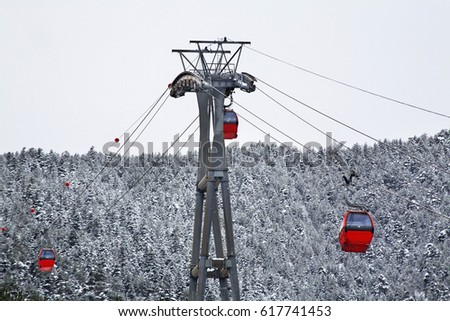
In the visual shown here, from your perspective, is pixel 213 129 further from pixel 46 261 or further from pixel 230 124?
pixel 46 261

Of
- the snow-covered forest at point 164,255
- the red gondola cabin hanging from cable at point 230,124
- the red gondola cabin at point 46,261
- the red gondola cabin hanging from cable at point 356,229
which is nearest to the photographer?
the red gondola cabin hanging from cable at point 356,229

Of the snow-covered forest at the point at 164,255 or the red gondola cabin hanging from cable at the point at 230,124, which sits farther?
the snow-covered forest at the point at 164,255

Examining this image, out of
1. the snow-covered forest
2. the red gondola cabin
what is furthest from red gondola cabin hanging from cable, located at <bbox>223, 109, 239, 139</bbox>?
the snow-covered forest

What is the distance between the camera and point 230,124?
35.8 metres

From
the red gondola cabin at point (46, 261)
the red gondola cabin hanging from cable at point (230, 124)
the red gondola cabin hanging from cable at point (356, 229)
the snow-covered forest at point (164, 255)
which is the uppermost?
the snow-covered forest at point (164, 255)

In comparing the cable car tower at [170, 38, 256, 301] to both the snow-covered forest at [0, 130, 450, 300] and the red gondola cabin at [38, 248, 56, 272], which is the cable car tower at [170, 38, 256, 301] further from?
the snow-covered forest at [0, 130, 450, 300]

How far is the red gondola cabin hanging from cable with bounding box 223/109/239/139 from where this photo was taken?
35750mm

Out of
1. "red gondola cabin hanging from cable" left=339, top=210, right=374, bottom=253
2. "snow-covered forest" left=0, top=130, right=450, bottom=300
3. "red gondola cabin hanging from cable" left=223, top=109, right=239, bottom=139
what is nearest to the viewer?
"red gondola cabin hanging from cable" left=339, top=210, right=374, bottom=253

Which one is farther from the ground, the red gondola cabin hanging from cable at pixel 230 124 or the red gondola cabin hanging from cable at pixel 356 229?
the red gondola cabin hanging from cable at pixel 230 124

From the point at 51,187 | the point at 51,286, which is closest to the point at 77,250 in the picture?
the point at 51,286

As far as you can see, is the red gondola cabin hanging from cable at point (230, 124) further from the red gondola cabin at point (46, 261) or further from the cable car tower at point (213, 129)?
the red gondola cabin at point (46, 261)

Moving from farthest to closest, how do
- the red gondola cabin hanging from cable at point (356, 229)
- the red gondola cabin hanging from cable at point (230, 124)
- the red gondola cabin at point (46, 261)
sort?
the red gondola cabin at point (46, 261), the red gondola cabin hanging from cable at point (230, 124), the red gondola cabin hanging from cable at point (356, 229)

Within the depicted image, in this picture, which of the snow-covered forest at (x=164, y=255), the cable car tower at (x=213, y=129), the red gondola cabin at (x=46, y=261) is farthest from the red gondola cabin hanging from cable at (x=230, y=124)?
the snow-covered forest at (x=164, y=255)

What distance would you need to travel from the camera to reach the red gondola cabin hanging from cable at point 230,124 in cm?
3575
